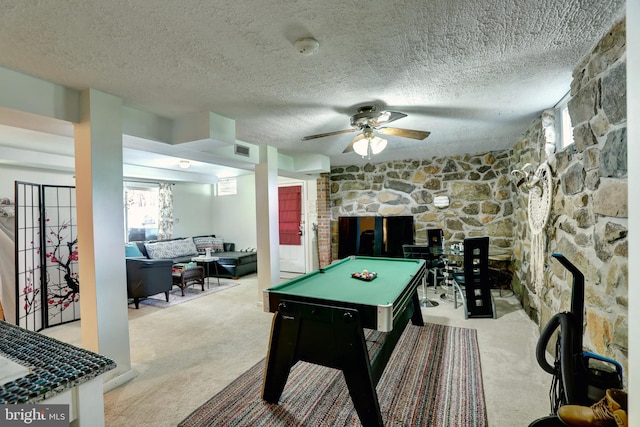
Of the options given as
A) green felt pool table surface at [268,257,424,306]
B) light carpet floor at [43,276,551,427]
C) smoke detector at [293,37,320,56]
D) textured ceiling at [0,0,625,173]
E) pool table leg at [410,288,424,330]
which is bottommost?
light carpet floor at [43,276,551,427]

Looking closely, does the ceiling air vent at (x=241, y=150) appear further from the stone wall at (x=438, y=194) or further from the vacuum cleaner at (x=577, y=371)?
the vacuum cleaner at (x=577, y=371)

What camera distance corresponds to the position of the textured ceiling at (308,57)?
1.46m

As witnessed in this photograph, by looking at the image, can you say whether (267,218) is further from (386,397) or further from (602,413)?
(602,413)

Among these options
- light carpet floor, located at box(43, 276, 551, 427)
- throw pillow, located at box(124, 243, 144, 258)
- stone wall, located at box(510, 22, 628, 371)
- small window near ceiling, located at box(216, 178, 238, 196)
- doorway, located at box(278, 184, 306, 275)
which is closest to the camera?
stone wall, located at box(510, 22, 628, 371)

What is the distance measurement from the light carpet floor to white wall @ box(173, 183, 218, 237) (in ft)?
11.3

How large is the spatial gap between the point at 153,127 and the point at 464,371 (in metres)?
3.58

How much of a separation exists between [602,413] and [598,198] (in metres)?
1.28

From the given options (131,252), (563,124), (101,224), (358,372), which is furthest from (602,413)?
(131,252)

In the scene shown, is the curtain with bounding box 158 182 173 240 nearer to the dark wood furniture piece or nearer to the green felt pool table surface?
the dark wood furniture piece

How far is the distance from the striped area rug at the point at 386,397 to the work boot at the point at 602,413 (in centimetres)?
84

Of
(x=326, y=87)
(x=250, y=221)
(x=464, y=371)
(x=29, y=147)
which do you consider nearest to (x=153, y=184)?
(x=250, y=221)

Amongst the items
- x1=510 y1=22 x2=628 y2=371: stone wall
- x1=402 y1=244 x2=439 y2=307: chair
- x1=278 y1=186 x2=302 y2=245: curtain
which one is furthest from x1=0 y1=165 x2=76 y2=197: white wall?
x1=510 y1=22 x2=628 y2=371: stone wall

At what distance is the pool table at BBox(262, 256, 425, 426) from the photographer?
1875mm

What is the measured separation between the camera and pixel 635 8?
906mm
